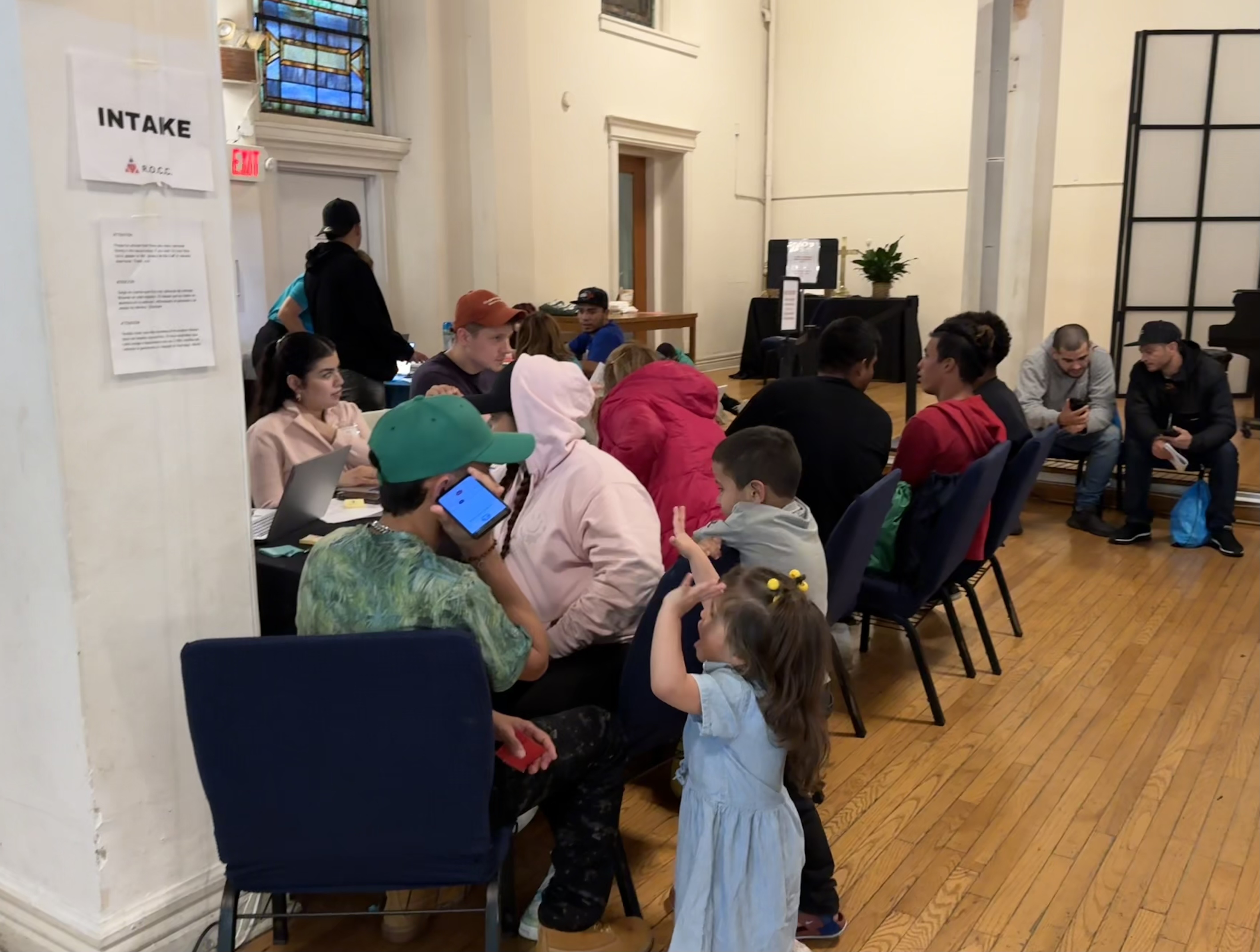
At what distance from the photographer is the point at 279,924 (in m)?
2.14

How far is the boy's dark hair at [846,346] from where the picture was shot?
10.3 ft

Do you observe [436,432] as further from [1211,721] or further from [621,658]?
[1211,721]

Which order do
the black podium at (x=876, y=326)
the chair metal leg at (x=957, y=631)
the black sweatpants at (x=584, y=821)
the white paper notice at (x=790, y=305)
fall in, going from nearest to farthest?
the black sweatpants at (x=584, y=821)
the chair metal leg at (x=957, y=631)
the white paper notice at (x=790, y=305)
the black podium at (x=876, y=326)

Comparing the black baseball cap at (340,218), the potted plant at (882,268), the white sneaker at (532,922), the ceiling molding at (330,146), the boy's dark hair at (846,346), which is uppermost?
the ceiling molding at (330,146)

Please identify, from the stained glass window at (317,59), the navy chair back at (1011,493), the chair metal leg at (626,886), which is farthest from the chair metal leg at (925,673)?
the stained glass window at (317,59)

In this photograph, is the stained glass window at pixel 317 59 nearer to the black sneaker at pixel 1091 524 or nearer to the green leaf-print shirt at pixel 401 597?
the black sneaker at pixel 1091 524

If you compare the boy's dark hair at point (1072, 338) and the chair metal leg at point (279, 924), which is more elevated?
the boy's dark hair at point (1072, 338)

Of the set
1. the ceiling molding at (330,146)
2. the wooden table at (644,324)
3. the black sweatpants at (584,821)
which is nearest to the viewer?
the black sweatpants at (584,821)

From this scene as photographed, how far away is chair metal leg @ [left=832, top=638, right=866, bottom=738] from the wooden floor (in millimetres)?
47

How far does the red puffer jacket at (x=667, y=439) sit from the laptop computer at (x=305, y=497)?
0.76 m

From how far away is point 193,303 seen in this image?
6.16ft

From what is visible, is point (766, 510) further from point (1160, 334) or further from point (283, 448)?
point (1160, 334)

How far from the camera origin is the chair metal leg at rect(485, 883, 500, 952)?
1.62m

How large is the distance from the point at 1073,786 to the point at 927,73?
891cm
